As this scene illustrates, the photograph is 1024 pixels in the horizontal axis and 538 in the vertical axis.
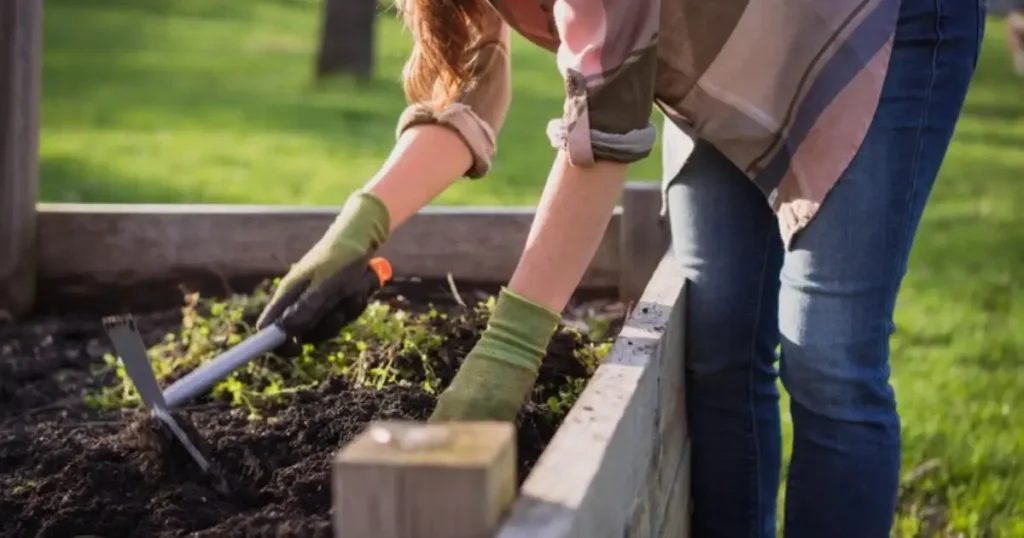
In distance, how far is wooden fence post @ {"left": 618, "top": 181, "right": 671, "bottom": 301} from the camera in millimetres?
2770

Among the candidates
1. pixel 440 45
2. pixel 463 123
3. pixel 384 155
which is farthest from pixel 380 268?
pixel 384 155

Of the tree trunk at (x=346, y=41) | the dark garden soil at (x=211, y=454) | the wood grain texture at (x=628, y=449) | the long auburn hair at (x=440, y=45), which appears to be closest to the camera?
the wood grain texture at (x=628, y=449)

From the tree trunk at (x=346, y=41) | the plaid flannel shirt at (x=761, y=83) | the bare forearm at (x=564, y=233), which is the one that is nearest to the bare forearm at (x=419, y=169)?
the plaid flannel shirt at (x=761, y=83)

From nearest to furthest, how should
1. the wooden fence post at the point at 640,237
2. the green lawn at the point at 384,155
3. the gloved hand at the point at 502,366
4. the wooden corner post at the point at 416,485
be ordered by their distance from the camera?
the wooden corner post at the point at 416,485
the gloved hand at the point at 502,366
the wooden fence post at the point at 640,237
the green lawn at the point at 384,155

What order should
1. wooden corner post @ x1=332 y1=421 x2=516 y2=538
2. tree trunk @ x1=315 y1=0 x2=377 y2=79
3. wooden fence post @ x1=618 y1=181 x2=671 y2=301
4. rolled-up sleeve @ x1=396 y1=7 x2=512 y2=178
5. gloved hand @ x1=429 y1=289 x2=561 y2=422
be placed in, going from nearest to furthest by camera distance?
wooden corner post @ x1=332 y1=421 x2=516 y2=538 → gloved hand @ x1=429 y1=289 x2=561 y2=422 → rolled-up sleeve @ x1=396 y1=7 x2=512 y2=178 → wooden fence post @ x1=618 y1=181 x2=671 y2=301 → tree trunk @ x1=315 y1=0 x2=377 y2=79

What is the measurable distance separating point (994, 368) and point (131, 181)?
11.2 feet

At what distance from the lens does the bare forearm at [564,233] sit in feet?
5.02

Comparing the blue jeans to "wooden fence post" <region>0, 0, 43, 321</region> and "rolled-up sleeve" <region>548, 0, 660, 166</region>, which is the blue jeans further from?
"wooden fence post" <region>0, 0, 43, 321</region>

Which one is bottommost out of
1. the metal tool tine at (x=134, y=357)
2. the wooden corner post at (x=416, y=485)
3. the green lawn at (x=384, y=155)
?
the green lawn at (x=384, y=155)

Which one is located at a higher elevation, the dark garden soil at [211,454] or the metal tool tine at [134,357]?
→ the metal tool tine at [134,357]

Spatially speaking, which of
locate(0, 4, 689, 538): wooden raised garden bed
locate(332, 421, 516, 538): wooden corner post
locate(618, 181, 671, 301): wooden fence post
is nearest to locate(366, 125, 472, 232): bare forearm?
locate(0, 4, 689, 538): wooden raised garden bed

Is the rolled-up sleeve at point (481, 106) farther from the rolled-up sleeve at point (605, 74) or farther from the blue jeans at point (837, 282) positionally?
the rolled-up sleeve at point (605, 74)

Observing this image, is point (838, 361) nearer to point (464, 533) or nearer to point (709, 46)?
point (709, 46)

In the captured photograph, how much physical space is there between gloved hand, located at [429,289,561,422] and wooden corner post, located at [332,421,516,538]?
45 centimetres
